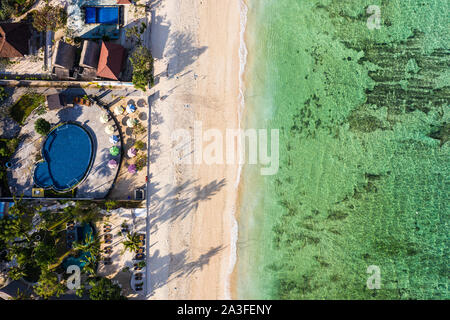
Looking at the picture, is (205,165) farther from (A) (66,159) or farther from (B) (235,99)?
(A) (66,159)

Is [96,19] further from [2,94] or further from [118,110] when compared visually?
[2,94]

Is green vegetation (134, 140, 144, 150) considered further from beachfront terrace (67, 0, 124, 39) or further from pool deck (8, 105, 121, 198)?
beachfront terrace (67, 0, 124, 39)

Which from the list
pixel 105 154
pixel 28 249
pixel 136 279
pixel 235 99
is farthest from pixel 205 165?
pixel 28 249

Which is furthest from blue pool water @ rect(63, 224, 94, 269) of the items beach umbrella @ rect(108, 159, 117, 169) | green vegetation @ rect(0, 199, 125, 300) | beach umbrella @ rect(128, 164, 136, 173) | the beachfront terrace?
the beachfront terrace

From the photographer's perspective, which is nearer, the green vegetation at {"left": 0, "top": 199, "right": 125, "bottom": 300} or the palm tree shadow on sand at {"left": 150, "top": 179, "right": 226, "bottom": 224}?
the green vegetation at {"left": 0, "top": 199, "right": 125, "bottom": 300}

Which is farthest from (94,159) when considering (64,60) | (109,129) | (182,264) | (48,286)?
(182,264)

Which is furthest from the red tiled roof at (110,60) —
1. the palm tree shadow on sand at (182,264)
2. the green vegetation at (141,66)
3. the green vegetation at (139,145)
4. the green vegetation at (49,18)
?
the palm tree shadow on sand at (182,264)
